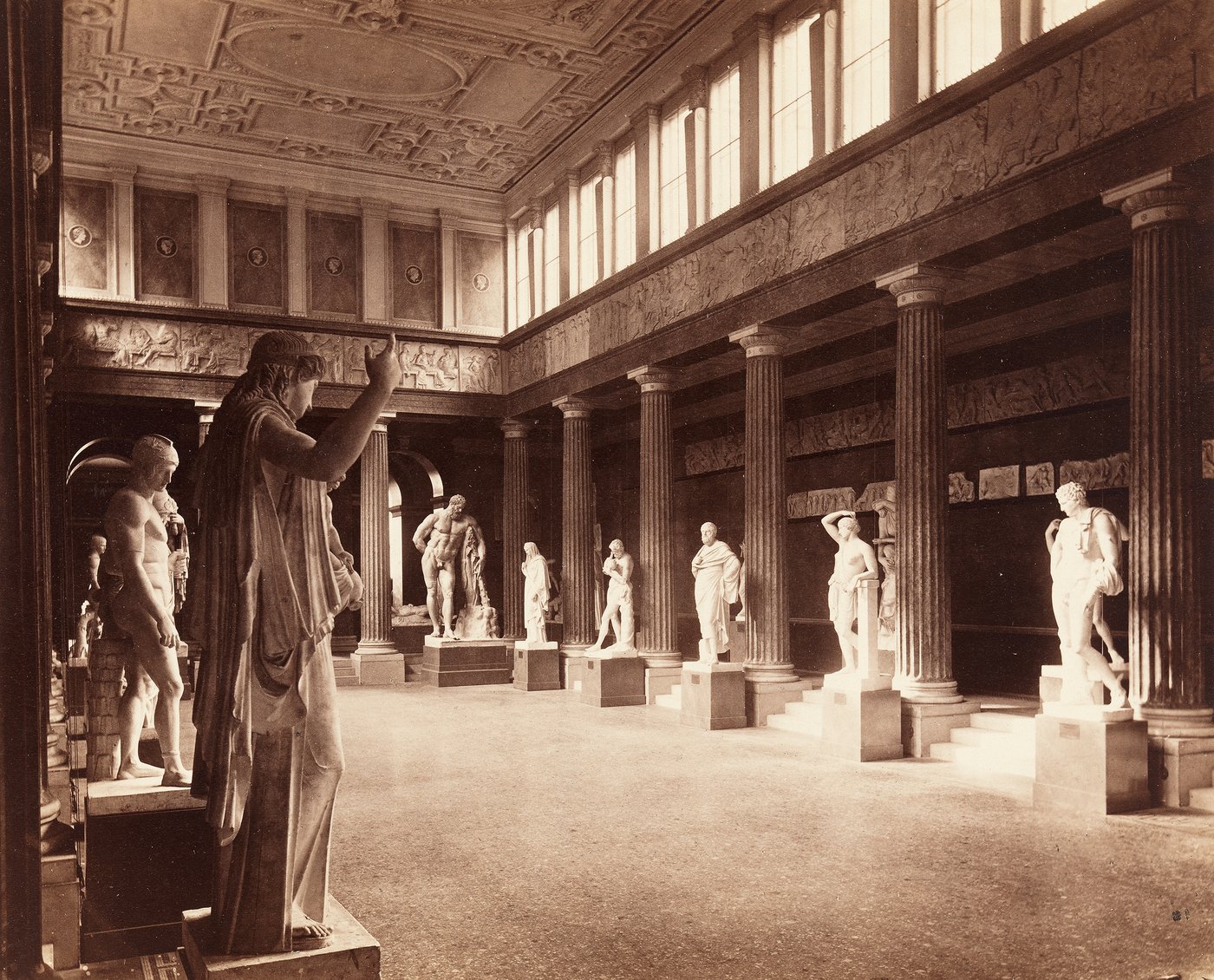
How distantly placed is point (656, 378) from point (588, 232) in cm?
425

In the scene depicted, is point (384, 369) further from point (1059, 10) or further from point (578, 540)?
point (578, 540)

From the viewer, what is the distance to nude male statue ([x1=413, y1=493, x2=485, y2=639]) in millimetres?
19406

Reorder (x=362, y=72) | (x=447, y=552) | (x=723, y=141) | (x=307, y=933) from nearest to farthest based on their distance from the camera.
→ (x=307, y=933), (x=723, y=141), (x=362, y=72), (x=447, y=552)

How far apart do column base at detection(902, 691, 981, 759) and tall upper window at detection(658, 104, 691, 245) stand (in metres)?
7.94

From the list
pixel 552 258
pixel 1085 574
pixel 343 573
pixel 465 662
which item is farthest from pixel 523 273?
pixel 343 573

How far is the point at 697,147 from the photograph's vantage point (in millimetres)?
15172

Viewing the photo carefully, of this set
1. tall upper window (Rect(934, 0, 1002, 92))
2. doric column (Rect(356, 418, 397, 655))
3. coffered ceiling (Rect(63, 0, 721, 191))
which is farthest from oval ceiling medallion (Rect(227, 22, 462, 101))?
tall upper window (Rect(934, 0, 1002, 92))

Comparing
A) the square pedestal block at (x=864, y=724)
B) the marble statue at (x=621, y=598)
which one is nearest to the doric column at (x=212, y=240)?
the marble statue at (x=621, y=598)

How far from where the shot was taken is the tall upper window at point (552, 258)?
65.6 feet

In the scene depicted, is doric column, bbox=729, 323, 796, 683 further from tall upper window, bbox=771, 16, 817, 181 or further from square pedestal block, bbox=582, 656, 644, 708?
square pedestal block, bbox=582, 656, 644, 708

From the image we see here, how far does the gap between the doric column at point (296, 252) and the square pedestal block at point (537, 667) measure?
7.46 metres

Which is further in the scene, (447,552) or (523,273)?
Answer: (523,273)

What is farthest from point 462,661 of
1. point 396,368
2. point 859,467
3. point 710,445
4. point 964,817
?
point 396,368

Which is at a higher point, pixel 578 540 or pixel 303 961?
pixel 578 540
